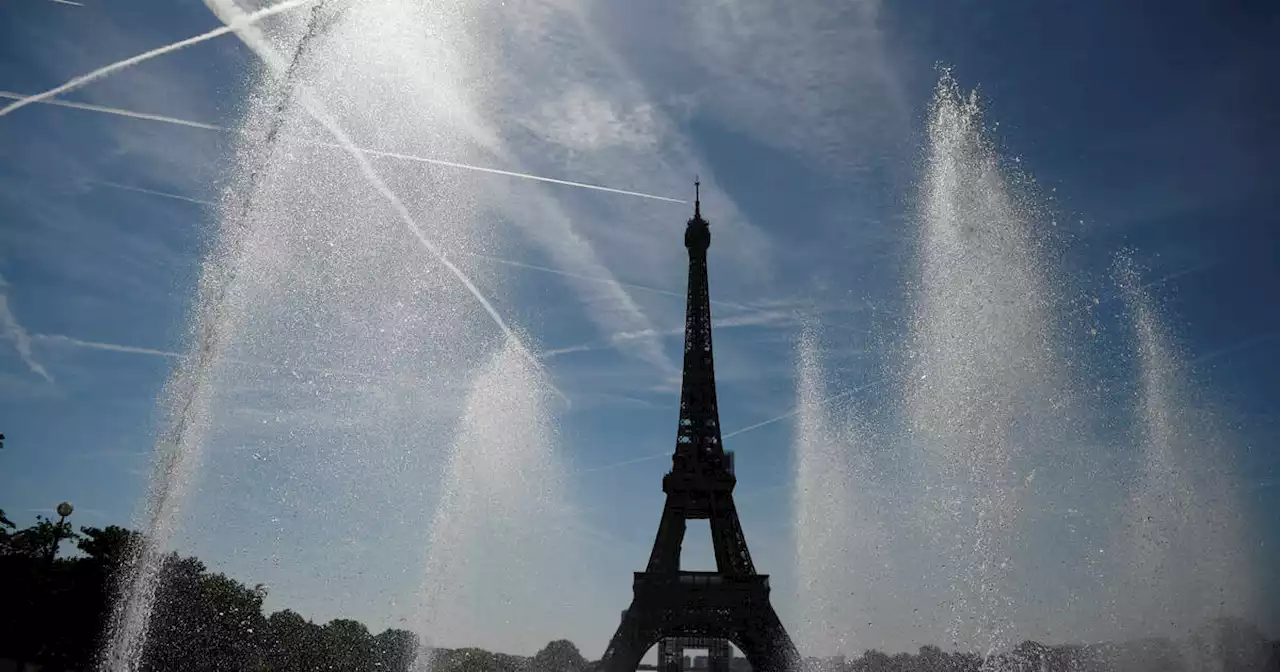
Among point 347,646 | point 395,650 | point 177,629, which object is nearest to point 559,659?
point 395,650

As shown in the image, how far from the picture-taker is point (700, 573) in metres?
47.9

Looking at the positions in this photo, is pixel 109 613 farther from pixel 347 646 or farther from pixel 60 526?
pixel 347 646

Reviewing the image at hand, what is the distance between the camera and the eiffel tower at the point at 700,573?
45969mm

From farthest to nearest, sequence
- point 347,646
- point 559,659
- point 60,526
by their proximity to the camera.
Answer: point 559,659, point 347,646, point 60,526

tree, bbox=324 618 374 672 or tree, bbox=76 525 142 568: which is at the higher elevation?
tree, bbox=76 525 142 568

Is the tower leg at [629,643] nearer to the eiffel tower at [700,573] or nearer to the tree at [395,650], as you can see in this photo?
the eiffel tower at [700,573]

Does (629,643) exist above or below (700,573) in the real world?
below

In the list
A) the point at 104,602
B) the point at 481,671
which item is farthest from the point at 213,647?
the point at 481,671

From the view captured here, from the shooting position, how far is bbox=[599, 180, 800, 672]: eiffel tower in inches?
1810

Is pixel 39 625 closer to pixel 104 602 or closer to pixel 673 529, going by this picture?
pixel 104 602

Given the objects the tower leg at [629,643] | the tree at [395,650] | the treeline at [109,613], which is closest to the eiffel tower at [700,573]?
the tower leg at [629,643]

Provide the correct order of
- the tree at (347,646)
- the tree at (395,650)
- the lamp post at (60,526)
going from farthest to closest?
the tree at (395,650) → the tree at (347,646) → the lamp post at (60,526)

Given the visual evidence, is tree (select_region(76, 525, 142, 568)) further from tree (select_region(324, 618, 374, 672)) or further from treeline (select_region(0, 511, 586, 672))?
tree (select_region(324, 618, 374, 672))

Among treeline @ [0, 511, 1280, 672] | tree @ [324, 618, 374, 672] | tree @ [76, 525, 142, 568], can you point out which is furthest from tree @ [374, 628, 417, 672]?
tree @ [76, 525, 142, 568]
